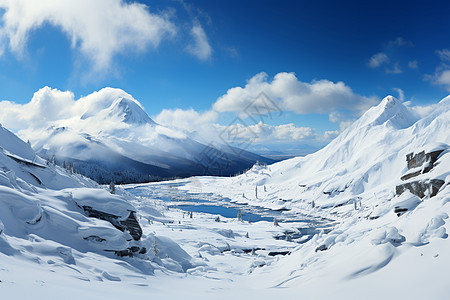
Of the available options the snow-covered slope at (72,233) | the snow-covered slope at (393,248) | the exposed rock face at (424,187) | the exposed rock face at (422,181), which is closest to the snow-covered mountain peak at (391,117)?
the exposed rock face at (422,181)

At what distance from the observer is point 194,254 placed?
33.7 meters

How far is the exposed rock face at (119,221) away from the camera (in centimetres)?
2056

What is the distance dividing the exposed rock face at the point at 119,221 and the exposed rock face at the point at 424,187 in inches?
890

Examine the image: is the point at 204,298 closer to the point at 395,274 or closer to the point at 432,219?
the point at 395,274

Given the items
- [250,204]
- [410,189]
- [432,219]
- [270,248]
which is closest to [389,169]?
[250,204]

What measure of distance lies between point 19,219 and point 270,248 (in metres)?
39.8

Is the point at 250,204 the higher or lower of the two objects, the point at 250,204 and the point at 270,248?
the higher

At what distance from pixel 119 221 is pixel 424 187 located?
23772 millimetres

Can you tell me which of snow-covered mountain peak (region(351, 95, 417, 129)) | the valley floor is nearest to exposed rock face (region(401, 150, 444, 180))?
the valley floor

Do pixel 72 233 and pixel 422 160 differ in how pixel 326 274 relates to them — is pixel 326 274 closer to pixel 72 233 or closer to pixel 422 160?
pixel 72 233

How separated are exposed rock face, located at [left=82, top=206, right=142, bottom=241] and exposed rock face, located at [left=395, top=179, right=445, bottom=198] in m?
22.6

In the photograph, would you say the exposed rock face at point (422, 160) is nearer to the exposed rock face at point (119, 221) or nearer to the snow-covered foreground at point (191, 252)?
the snow-covered foreground at point (191, 252)

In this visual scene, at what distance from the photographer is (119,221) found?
2116cm

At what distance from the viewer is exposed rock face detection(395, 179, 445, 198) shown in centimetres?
2000
